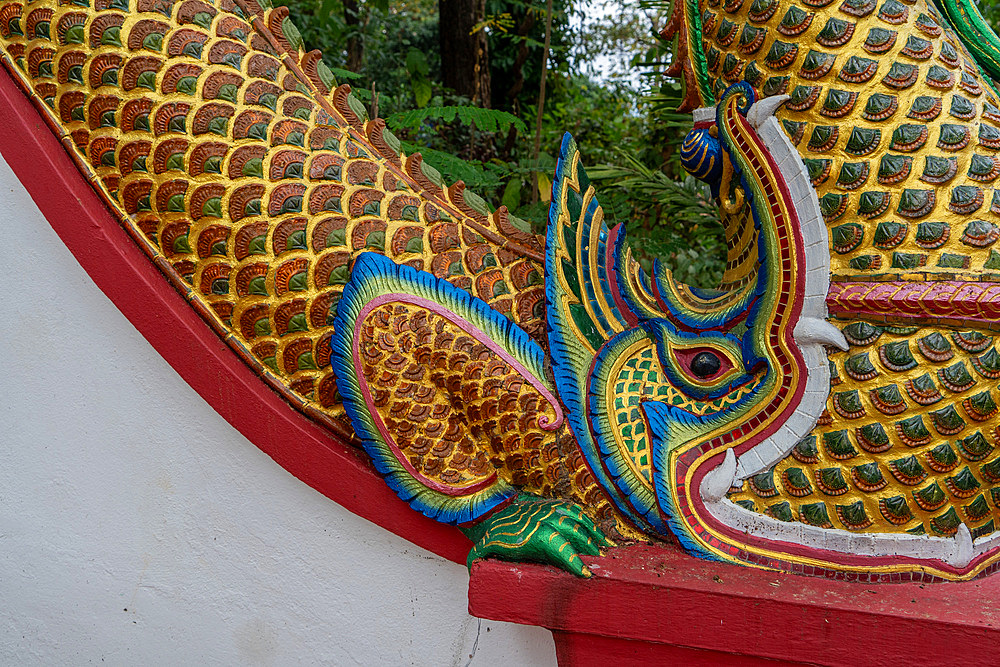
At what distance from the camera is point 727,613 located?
4.89 ft

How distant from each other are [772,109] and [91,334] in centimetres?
160

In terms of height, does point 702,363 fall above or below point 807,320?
below

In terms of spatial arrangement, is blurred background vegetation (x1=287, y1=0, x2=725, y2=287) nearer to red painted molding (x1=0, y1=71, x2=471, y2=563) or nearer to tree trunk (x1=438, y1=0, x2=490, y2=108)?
tree trunk (x1=438, y1=0, x2=490, y2=108)

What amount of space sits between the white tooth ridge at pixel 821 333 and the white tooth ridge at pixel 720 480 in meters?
0.28

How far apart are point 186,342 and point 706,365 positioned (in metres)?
1.16

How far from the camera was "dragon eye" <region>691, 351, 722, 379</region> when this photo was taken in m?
1.73

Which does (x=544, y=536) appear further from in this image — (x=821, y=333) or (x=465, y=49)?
(x=465, y=49)

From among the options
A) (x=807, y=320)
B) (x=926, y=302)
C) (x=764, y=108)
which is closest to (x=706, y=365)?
(x=807, y=320)

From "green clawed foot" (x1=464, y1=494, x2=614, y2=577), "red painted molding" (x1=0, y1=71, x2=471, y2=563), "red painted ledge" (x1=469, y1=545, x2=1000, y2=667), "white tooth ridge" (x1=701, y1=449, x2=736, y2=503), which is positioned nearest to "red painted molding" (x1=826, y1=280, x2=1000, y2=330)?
"white tooth ridge" (x1=701, y1=449, x2=736, y2=503)

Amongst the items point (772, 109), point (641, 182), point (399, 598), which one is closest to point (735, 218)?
point (772, 109)

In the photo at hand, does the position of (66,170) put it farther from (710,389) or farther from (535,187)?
(535,187)

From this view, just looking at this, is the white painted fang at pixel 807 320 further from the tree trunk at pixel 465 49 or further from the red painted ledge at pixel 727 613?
the tree trunk at pixel 465 49

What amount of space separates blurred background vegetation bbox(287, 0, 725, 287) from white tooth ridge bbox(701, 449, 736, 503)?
110 cm

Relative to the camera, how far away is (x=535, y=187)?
3.53m
